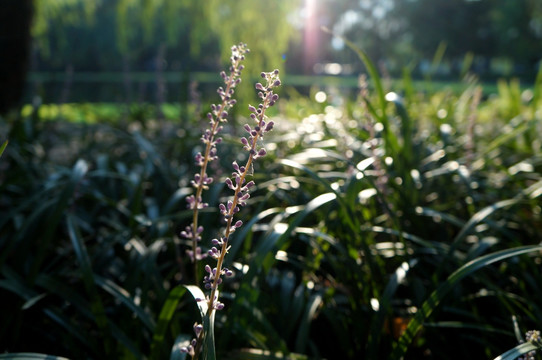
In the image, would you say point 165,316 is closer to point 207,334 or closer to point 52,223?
point 207,334

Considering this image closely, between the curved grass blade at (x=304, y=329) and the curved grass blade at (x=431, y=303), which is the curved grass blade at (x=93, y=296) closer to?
the curved grass blade at (x=304, y=329)

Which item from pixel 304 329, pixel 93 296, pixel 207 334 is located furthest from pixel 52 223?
pixel 207 334

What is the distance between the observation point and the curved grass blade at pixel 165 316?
1.31 meters

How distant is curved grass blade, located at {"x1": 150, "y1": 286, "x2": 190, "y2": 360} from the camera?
1.31 m

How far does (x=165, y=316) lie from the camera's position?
1.33 m

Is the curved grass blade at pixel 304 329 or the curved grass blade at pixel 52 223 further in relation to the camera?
the curved grass blade at pixel 52 223

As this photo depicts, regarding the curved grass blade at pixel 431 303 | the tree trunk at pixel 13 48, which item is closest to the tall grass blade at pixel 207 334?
the curved grass blade at pixel 431 303

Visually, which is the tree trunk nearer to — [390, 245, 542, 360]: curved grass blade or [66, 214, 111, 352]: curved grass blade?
[66, 214, 111, 352]: curved grass blade

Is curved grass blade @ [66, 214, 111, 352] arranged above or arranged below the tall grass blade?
above

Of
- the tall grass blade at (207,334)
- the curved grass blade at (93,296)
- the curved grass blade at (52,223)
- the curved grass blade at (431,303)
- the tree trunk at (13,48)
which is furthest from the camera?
the tree trunk at (13,48)

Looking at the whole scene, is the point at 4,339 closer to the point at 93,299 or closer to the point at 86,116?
the point at 93,299

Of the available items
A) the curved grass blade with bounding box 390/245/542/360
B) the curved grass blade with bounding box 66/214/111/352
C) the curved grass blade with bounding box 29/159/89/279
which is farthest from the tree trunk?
the curved grass blade with bounding box 390/245/542/360

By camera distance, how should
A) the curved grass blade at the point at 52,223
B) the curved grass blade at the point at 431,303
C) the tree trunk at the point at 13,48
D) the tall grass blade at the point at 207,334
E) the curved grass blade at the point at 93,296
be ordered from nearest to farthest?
the tall grass blade at the point at 207,334 → the curved grass blade at the point at 431,303 → the curved grass blade at the point at 93,296 → the curved grass blade at the point at 52,223 → the tree trunk at the point at 13,48

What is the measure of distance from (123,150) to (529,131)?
8.97 feet
